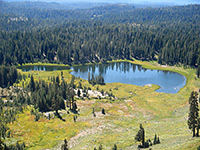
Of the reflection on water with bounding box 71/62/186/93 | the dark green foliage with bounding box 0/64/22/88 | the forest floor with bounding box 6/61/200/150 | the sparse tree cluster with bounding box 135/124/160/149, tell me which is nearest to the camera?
the sparse tree cluster with bounding box 135/124/160/149

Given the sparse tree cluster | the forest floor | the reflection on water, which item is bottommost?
the reflection on water

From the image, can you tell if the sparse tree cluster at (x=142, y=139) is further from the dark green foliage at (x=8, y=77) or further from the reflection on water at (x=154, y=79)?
the dark green foliage at (x=8, y=77)

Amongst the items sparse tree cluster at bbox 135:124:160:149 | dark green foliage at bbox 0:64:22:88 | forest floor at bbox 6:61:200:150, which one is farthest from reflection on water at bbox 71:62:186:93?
sparse tree cluster at bbox 135:124:160:149

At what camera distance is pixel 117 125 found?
9262 centimetres

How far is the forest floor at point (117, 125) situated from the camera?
7319cm

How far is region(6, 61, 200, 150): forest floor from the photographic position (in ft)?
240

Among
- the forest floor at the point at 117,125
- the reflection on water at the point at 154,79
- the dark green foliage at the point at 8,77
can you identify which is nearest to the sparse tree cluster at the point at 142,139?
the forest floor at the point at 117,125

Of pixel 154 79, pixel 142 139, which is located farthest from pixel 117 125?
pixel 154 79

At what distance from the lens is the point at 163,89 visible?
151 meters

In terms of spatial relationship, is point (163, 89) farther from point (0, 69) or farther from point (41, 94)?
point (0, 69)

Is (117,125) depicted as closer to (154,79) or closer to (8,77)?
(8,77)

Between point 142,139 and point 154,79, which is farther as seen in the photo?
point 154,79

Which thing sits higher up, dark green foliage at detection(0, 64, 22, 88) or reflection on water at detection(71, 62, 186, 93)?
dark green foliage at detection(0, 64, 22, 88)

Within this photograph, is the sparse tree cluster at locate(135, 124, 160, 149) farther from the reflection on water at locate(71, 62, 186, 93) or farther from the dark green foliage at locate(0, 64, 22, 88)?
the dark green foliage at locate(0, 64, 22, 88)
